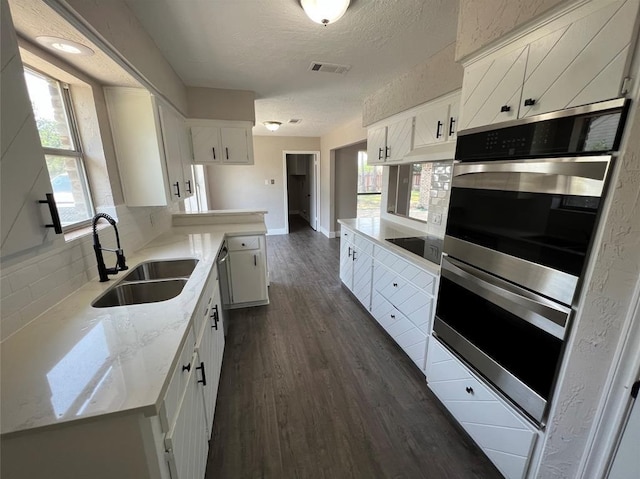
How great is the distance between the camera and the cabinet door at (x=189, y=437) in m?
0.88

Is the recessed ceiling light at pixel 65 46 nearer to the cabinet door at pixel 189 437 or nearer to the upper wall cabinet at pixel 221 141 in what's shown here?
the cabinet door at pixel 189 437

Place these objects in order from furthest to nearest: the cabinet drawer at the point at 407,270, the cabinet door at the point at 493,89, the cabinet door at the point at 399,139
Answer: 1. the cabinet door at the point at 399,139
2. the cabinet drawer at the point at 407,270
3. the cabinet door at the point at 493,89

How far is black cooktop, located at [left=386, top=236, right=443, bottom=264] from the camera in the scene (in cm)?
209

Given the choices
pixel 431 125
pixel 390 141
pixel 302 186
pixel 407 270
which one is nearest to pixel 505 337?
pixel 407 270

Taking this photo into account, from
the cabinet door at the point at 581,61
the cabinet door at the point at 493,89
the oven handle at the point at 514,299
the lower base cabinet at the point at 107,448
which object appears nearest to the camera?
the lower base cabinet at the point at 107,448

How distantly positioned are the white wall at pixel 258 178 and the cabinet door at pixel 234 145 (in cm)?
304

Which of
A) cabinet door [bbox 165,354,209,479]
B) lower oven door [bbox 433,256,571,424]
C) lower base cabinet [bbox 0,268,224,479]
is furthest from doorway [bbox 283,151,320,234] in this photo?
lower base cabinet [bbox 0,268,224,479]

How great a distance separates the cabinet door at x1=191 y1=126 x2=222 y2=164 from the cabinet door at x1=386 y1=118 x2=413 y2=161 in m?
2.03

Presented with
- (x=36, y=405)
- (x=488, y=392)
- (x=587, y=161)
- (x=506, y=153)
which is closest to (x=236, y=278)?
(x=36, y=405)

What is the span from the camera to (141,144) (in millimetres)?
1982

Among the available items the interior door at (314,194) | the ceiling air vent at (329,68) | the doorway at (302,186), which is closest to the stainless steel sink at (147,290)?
the ceiling air vent at (329,68)

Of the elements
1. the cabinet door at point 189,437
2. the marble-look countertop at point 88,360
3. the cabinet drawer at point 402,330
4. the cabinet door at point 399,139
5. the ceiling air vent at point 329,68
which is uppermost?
the ceiling air vent at point 329,68

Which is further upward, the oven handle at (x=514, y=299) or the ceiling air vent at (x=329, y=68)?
the ceiling air vent at (x=329, y=68)

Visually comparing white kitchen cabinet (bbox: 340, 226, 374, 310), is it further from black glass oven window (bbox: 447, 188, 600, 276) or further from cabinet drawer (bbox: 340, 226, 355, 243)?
black glass oven window (bbox: 447, 188, 600, 276)
